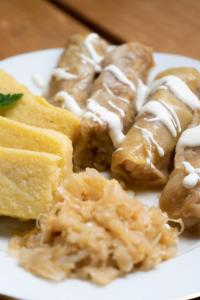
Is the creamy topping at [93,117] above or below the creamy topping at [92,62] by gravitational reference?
above

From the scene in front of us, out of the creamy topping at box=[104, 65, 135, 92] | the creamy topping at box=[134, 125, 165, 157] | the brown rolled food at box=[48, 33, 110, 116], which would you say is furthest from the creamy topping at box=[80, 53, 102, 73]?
the creamy topping at box=[134, 125, 165, 157]

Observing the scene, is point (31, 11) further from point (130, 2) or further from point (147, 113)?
point (147, 113)

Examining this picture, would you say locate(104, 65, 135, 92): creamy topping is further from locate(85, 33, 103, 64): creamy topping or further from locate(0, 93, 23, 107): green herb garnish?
locate(0, 93, 23, 107): green herb garnish

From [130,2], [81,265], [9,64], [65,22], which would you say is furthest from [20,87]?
[130,2]

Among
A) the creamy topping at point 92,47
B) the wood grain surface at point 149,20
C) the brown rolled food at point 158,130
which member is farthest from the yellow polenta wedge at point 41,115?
the wood grain surface at point 149,20

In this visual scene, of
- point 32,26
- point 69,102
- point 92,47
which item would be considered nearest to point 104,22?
point 32,26

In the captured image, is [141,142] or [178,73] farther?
[178,73]

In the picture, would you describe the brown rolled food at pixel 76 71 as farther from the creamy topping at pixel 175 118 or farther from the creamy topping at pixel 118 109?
the creamy topping at pixel 175 118
